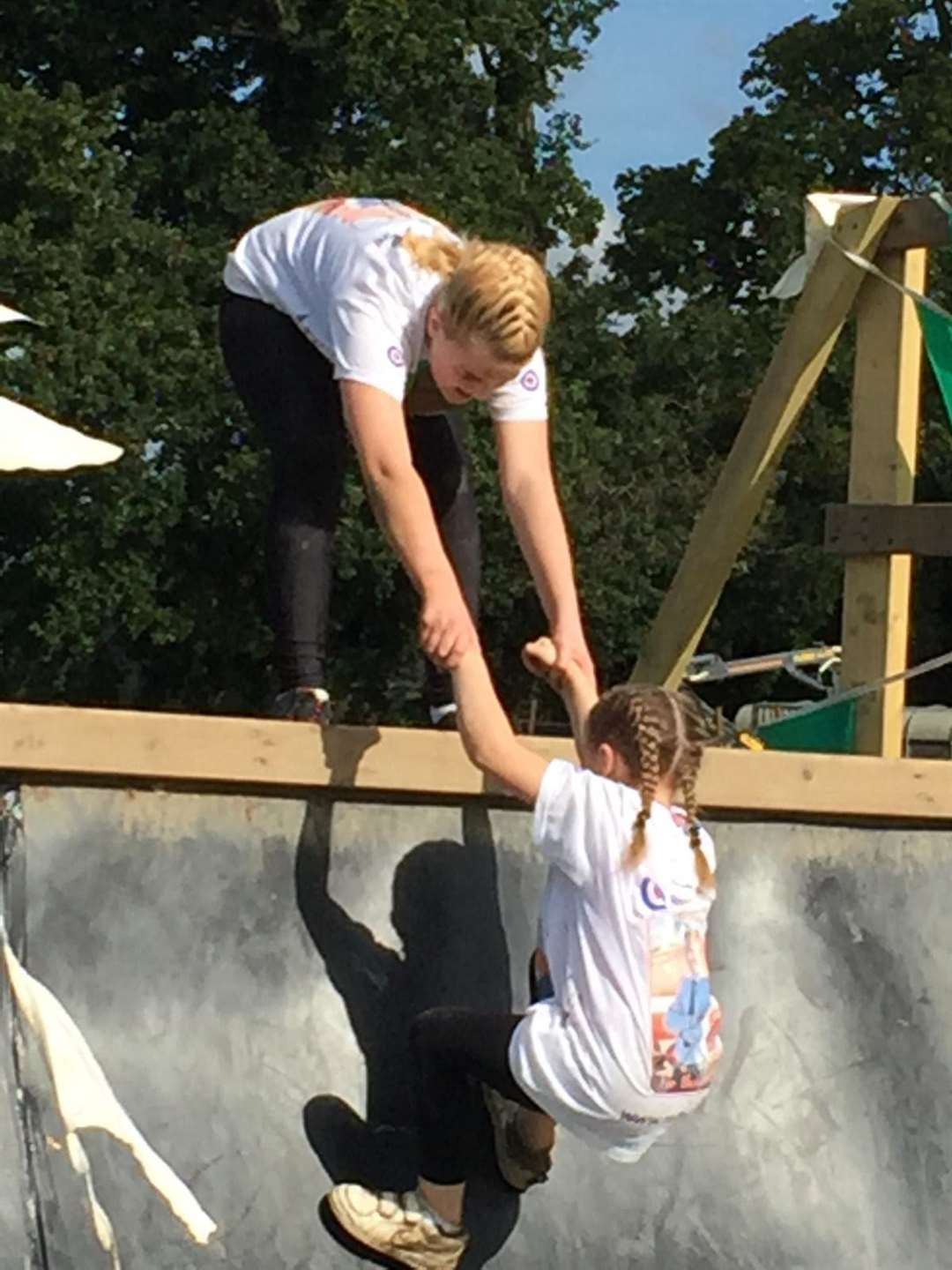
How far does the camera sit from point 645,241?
32688 mm

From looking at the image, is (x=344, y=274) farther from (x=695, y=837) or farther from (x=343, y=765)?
(x=695, y=837)

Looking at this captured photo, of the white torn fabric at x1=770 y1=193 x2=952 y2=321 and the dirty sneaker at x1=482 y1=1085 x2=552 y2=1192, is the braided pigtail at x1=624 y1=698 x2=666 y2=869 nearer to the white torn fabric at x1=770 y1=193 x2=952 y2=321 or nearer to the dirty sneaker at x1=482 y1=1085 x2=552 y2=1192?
the dirty sneaker at x1=482 y1=1085 x2=552 y2=1192

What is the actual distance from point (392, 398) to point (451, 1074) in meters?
1.20

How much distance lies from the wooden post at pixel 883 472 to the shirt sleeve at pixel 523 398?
6.66 feet

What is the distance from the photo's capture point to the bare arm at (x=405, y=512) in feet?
11.6

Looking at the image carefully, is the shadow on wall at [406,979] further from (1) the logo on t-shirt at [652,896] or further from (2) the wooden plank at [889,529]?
(2) the wooden plank at [889,529]

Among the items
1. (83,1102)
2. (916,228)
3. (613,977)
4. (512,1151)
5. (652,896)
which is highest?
(916,228)

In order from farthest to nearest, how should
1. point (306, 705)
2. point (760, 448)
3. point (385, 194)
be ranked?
point (385, 194)
point (760, 448)
point (306, 705)

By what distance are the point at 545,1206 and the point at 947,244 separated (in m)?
3.26

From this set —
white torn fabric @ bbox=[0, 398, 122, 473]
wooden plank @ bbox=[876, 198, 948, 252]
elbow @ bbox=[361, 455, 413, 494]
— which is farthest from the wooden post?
white torn fabric @ bbox=[0, 398, 122, 473]

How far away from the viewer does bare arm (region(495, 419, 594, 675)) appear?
4.03 m

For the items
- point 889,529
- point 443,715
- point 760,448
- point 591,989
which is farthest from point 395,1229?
point 760,448

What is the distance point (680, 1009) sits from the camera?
3.42m

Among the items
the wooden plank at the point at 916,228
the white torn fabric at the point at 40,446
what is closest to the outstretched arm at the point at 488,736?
the white torn fabric at the point at 40,446
